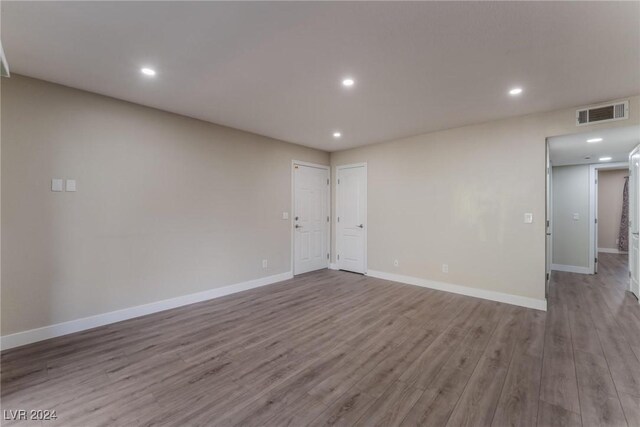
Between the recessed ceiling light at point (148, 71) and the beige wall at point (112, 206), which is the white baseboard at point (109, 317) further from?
the recessed ceiling light at point (148, 71)

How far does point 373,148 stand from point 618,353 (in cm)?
420

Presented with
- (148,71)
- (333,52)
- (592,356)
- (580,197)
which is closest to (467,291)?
(592,356)

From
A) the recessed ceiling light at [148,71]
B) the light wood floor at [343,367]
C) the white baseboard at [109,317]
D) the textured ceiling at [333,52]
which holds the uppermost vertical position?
the recessed ceiling light at [148,71]

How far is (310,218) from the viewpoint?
560 cm

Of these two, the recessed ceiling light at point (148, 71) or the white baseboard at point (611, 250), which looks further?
the white baseboard at point (611, 250)

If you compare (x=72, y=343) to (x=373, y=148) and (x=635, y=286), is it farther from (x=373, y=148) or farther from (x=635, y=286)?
(x=635, y=286)

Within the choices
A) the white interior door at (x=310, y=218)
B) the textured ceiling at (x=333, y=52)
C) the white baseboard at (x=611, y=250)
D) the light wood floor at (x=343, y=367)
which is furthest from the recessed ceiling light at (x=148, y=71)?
the white baseboard at (x=611, y=250)

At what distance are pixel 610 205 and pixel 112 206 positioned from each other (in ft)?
38.0

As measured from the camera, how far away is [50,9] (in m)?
1.75

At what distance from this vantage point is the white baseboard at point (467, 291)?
358 cm

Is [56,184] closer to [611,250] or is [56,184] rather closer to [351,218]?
[351,218]

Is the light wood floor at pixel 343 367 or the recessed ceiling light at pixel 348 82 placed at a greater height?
the recessed ceiling light at pixel 348 82

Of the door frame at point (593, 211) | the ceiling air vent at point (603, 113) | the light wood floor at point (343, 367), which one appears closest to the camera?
the light wood floor at point (343, 367)

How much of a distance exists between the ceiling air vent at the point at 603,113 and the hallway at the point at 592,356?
2.38 meters
